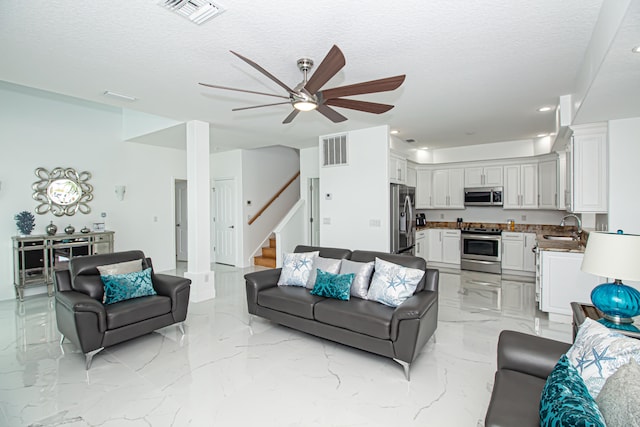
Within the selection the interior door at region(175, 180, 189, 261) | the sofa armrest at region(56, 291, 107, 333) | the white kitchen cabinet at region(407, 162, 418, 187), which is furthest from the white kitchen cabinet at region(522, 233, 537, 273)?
the interior door at region(175, 180, 189, 261)

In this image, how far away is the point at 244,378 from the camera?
2.61 metres

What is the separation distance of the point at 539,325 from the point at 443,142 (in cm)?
395

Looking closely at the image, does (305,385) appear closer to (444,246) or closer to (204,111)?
(204,111)

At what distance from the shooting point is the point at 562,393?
1.24m

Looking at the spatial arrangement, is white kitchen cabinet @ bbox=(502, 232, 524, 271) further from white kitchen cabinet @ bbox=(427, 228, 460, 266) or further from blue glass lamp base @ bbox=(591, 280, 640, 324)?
blue glass lamp base @ bbox=(591, 280, 640, 324)

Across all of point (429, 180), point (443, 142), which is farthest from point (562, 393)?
point (429, 180)

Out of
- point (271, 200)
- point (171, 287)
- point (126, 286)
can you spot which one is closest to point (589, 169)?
point (171, 287)

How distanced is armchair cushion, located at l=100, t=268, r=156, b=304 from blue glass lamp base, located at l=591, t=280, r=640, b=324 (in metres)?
3.92

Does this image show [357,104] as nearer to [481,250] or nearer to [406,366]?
[406,366]

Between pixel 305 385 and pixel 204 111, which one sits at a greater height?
pixel 204 111

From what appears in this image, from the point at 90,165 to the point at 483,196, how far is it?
24.9ft

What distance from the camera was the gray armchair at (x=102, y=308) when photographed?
2.76 m

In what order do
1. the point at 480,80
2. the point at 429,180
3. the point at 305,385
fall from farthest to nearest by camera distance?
the point at 429,180
the point at 480,80
the point at 305,385

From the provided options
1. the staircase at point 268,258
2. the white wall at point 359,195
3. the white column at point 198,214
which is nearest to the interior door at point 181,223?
the staircase at point 268,258
